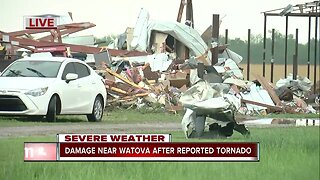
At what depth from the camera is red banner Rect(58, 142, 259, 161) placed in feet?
21.8

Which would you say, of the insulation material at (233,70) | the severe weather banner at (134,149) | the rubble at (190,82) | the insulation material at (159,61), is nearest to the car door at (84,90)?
the rubble at (190,82)

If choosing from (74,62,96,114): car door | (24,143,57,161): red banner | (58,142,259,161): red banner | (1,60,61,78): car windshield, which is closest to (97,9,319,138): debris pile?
(58,142,259,161): red banner

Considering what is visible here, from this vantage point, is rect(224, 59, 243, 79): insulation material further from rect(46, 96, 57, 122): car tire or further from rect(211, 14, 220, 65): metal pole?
Answer: rect(46, 96, 57, 122): car tire

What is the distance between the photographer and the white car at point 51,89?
22.8 ft

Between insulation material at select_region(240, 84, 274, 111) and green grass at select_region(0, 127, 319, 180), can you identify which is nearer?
green grass at select_region(0, 127, 319, 180)

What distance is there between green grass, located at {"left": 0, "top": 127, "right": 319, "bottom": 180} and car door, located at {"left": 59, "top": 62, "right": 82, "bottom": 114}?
0.95 feet

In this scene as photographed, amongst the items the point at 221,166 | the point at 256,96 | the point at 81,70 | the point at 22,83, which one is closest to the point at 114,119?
the point at 81,70

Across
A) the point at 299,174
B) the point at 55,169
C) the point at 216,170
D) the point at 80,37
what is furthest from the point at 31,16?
the point at 299,174

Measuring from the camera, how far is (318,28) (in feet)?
21.8

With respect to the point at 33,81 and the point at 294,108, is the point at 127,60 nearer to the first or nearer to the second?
the point at 33,81

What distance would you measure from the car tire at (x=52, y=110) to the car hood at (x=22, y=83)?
11 cm

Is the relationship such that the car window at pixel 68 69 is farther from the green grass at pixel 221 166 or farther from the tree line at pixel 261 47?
the tree line at pixel 261 47

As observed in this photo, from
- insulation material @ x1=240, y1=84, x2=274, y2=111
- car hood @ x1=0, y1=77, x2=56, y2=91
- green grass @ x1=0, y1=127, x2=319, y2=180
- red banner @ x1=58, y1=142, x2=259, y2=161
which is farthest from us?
car hood @ x1=0, y1=77, x2=56, y2=91

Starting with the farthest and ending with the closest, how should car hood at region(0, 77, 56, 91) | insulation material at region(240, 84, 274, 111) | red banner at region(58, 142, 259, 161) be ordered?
car hood at region(0, 77, 56, 91), insulation material at region(240, 84, 274, 111), red banner at region(58, 142, 259, 161)
